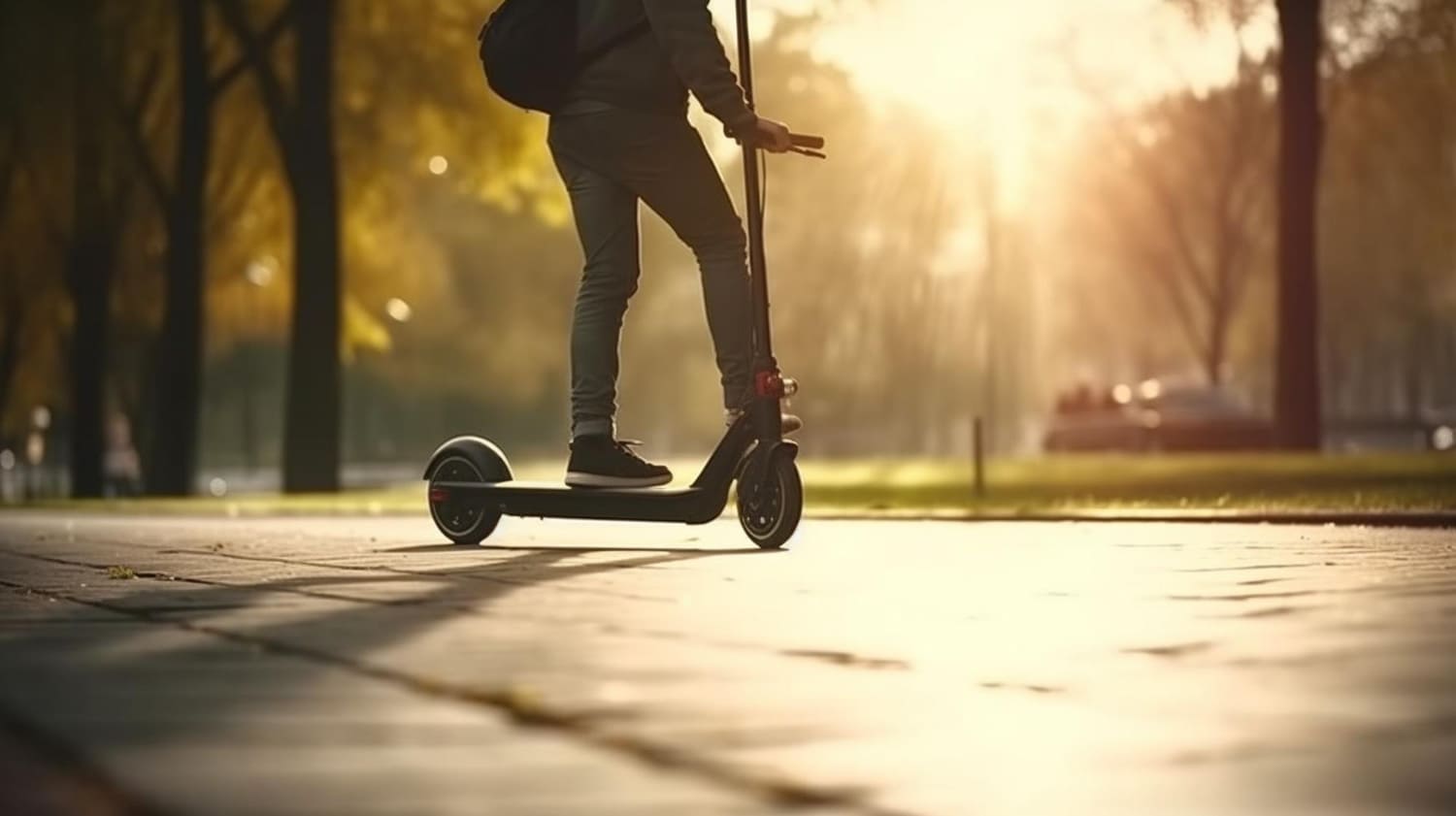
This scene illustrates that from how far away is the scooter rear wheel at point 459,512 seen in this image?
1052cm

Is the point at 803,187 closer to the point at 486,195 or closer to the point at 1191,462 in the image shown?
the point at 486,195

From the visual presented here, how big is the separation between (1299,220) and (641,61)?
23212 millimetres

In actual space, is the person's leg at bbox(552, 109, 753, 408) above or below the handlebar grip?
below

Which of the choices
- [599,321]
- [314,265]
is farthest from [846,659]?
[314,265]

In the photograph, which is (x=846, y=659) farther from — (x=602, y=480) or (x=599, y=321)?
(x=599, y=321)

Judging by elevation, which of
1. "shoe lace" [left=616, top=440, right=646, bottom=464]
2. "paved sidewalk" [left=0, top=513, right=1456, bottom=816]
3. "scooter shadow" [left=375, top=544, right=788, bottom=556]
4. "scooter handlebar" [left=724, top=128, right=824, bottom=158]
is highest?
"scooter handlebar" [left=724, top=128, right=824, bottom=158]

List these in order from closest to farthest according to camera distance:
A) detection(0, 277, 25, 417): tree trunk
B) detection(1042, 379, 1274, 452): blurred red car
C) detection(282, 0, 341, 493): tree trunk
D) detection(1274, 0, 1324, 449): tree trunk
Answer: detection(282, 0, 341, 493): tree trunk
detection(1274, 0, 1324, 449): tree trunk
detection(0, 277, 25, 417): tree trunk
detection(1042, 379, 1274, 452): blurred red car

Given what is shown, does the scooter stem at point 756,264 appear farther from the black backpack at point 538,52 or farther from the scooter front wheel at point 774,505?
the black backpack at point 538,52

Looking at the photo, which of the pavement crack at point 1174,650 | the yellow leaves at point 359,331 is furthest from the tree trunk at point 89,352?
the pavement crack at point 1174,650

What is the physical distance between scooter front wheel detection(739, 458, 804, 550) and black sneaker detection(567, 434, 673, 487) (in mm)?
341

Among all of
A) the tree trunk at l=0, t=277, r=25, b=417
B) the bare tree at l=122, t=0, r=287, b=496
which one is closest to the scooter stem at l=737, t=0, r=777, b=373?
the bare tree at l=122, t=0, r=287, b=496

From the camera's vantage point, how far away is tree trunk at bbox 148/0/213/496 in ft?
102

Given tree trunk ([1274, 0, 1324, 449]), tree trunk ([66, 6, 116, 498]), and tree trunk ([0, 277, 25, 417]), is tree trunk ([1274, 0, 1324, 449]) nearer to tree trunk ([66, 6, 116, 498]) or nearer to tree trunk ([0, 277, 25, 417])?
tree trunk ([66, 6, 116, 498])

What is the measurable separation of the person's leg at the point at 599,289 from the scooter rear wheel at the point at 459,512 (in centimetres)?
80
